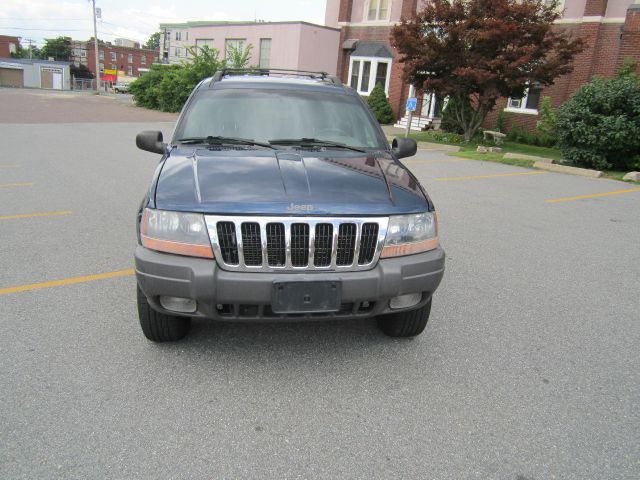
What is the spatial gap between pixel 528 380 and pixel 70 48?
131 metres

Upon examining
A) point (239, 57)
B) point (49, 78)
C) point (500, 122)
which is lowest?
point (500, 122)

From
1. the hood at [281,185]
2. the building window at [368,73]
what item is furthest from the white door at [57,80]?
the hood at [281,185]

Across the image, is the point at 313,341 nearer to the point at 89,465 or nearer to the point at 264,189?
the point at 264,189

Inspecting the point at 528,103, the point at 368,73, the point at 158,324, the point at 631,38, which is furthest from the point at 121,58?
the point at 158,324

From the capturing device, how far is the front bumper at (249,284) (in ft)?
9.57

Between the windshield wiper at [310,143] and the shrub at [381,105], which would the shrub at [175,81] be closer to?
the shrub at [381,105]

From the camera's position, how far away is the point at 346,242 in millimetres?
3086

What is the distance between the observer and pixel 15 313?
390 centimetres

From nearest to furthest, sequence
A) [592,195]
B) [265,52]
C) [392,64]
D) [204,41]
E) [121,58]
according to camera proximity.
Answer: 1. [592,195]
2. [392,64]
3. [265,52]
4. [204,41]
5. [121,58]

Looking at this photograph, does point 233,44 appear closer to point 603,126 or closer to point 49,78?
point 603,126

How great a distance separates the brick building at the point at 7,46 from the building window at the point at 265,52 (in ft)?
281

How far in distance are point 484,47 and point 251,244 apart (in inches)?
649

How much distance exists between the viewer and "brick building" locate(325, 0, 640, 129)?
19781mm

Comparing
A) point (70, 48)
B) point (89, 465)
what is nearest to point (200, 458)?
point (89, 465)
